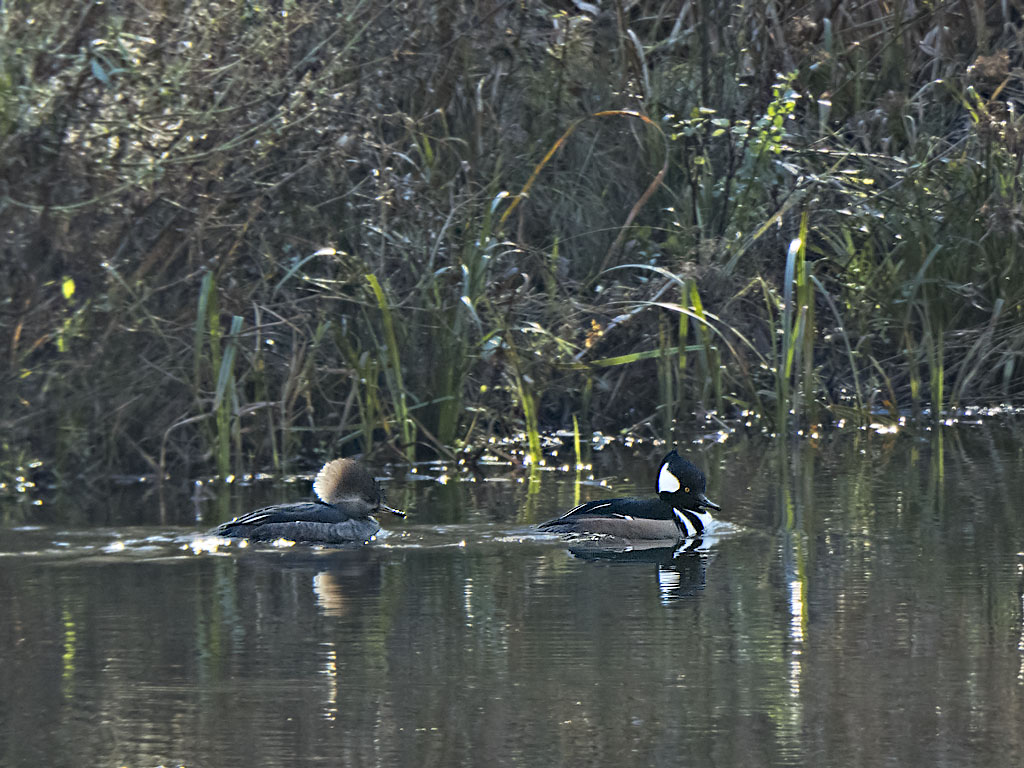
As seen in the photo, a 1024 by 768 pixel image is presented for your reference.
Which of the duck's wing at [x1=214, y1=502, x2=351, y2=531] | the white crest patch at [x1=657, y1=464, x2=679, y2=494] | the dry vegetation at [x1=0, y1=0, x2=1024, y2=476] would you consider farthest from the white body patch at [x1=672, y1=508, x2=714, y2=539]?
the dry vegetation at [x1=0, y1=0, x2=1024, y2=476]

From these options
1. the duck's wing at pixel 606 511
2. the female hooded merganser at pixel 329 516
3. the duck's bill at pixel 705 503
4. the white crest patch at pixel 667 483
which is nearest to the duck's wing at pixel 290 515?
the female hooded merganser at pixel 329 516

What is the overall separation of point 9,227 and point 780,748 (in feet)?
21.2

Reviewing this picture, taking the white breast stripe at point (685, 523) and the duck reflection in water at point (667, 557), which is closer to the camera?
the duck reflection in water at point (667, 557)

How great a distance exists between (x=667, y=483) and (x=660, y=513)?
0.65 ft

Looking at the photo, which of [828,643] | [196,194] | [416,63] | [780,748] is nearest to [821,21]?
[416,63]

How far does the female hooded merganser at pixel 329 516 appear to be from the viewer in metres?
8.60

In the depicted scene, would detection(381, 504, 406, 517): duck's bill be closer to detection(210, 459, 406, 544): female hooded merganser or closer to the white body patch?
detection(210, 459, 406, 544): female hooded merganser

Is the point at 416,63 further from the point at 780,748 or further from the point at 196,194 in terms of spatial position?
the point at 780,748

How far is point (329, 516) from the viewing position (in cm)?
875

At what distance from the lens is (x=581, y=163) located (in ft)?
44.1

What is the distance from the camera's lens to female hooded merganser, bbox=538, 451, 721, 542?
28.5 ft

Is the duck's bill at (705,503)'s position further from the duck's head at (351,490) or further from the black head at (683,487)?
the duck's head at (351,490)

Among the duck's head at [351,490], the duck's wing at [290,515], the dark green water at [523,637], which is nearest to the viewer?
the dark green water at [523,637]

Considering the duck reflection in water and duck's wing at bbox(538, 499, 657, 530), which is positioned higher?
duck's wing at bbox(538, 499, 657, 530)
